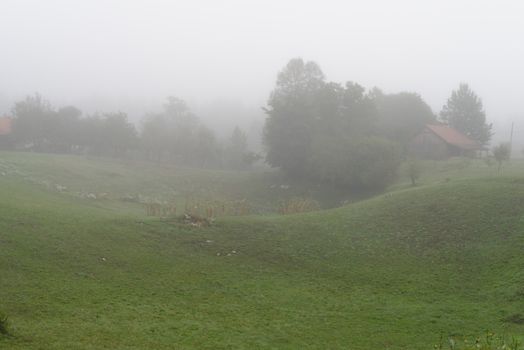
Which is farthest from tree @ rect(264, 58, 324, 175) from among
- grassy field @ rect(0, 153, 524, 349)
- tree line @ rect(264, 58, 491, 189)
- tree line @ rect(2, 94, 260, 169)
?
grassy field @ rect(0, 153, 524, 349)

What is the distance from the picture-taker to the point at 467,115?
95.2m

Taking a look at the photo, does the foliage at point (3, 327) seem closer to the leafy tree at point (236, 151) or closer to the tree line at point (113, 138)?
the tree line at point (113, 138)

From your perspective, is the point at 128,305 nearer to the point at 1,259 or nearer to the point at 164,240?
the point at 1,259

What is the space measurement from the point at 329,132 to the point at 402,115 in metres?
24.6

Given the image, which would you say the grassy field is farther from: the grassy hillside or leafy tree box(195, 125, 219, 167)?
leafy tree box(195, 125, 219, 167)

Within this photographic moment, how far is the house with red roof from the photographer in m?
73.2

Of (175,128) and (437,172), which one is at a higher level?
(175,128)

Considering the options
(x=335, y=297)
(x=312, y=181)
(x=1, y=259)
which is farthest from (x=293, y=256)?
(x=312, y=181)

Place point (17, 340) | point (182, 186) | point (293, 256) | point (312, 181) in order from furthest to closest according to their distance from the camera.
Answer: point (312, 181), point (182, 186), point (293, 256), point (17, 340)

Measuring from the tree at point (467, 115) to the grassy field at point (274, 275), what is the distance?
211ft

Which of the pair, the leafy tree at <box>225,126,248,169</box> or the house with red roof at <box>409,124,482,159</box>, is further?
the leafy tree at <box>225,126,248,169</box>

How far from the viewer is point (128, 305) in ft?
57.6

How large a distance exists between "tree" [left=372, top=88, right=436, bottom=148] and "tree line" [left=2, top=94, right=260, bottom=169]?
23774 millimetres

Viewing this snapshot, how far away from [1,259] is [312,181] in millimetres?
46730
